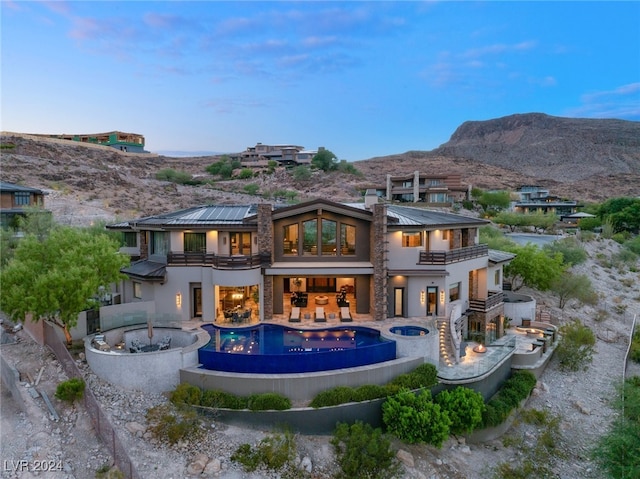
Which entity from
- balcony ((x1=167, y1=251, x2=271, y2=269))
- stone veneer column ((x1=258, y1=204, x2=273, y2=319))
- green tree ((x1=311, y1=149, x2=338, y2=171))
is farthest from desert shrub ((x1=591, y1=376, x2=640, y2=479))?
green tree ((x1=311, y1=149, x2=338, y2=171))

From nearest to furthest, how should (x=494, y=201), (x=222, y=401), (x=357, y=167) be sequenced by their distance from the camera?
(x=222, y=401), (x=494, y=201), (x=357, y=167)

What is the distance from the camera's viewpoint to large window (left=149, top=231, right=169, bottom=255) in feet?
74.8

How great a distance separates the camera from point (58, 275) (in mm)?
15133

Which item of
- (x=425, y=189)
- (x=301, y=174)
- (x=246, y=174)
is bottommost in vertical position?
(x=425, y=189)

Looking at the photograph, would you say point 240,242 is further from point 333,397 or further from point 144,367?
point 333,397

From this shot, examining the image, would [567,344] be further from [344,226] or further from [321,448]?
[321,448]

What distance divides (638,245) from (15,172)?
290ft

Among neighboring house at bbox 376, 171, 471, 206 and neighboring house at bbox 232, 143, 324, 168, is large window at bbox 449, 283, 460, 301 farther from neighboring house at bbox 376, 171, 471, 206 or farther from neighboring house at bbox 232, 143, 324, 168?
neighboring house at bbox 232, 143, 324, 168

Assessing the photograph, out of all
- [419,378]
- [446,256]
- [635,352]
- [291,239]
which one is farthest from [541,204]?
[419,378]

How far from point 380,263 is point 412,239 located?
2558 mm

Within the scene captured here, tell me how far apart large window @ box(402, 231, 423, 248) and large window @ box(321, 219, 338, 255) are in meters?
3.87

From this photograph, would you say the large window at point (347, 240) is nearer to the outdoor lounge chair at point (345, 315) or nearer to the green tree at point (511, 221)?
the outdoor lounge chair at point (345, 315)

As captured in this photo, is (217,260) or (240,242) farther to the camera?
(240,242)

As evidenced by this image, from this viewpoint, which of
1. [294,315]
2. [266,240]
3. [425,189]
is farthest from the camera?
[425,189]
